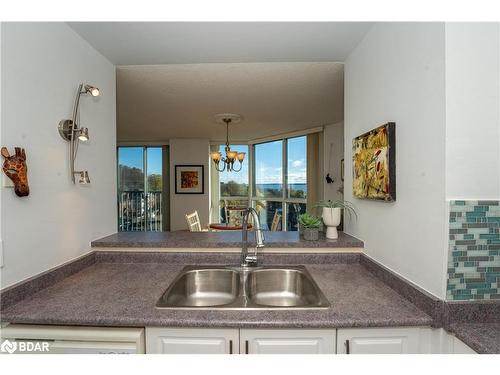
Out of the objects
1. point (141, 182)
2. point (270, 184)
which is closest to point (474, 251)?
point (270, 184)

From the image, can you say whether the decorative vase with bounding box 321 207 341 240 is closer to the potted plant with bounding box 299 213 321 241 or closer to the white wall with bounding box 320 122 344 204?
the potted plant with bounding box 299 213 321 241

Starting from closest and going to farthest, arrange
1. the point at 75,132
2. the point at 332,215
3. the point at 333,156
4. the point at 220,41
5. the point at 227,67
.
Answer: the point at 75,132
the point at 220,41
the point at 332,215
the point at 227,67
the point at 333,156

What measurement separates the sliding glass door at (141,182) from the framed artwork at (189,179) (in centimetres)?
37

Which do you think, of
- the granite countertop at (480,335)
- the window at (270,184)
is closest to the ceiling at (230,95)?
the window at (270,184)

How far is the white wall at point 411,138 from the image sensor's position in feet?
3.03

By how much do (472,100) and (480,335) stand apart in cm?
80

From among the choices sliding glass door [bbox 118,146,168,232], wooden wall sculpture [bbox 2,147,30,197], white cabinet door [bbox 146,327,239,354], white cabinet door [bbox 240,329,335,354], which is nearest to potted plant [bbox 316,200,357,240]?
white cabinet door [bbox 240,329,335,354]

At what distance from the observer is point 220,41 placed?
1.52 m

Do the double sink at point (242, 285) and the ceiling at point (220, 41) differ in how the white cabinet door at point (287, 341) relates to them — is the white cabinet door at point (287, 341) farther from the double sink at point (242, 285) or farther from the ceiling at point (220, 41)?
the ceiling at point (220, 41)

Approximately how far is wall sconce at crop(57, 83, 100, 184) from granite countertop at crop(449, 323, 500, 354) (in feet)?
5.79

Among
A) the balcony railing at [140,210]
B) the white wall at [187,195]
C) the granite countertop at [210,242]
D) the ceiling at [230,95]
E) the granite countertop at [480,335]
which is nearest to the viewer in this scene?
the granite countertop at [480,335]

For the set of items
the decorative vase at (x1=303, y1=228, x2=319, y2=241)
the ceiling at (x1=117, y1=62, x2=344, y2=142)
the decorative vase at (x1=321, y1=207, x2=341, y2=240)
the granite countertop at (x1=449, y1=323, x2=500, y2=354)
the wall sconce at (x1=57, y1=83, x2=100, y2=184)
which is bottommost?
the granite countertop at (x1=449, y1=323, x2=500, y2=354)

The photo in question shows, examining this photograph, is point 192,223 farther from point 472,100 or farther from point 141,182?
point 472,100

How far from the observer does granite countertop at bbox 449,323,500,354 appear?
793mm
